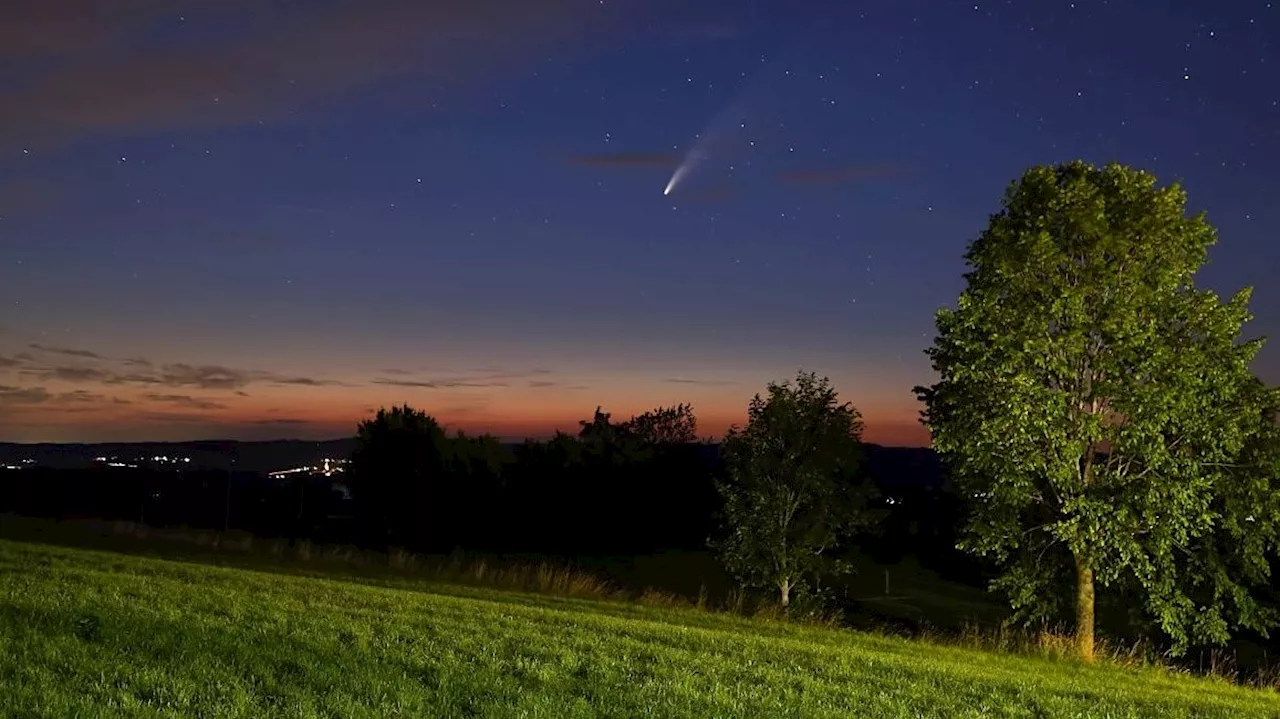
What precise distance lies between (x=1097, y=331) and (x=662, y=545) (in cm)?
6443

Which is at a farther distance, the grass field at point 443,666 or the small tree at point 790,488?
the small tree at point 790,488

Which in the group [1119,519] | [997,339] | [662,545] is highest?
[997,339]

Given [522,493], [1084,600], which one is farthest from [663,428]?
[1084,600]

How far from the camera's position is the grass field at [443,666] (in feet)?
31.4

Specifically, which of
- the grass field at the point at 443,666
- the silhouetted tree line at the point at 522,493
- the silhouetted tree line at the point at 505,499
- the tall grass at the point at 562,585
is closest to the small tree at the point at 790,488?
the tall grass at the point at 562,585

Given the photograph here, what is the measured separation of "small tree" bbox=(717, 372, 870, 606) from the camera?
43.7 meters

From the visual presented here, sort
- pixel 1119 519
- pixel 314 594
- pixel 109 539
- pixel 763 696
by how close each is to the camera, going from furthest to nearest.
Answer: pixel 109 539 → pixel 1119 519 → pixel 314 594 → pixel 763 696

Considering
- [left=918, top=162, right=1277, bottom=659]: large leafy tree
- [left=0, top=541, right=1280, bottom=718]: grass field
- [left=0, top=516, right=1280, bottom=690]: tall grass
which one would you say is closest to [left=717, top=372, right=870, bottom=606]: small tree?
[left=0, top=516, right=1280, bottom=690]: tall grass

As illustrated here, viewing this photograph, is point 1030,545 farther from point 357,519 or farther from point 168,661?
point 357,519

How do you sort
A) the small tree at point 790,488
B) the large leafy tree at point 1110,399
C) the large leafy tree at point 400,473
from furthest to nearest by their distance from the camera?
the large leafy tree at point 400,473
the small tree at point 790,488
the large leafy tree at point 1110,399

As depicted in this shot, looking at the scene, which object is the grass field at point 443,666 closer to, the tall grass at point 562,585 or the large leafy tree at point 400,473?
the tall grass at point 562,585

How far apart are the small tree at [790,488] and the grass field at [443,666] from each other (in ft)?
79.1

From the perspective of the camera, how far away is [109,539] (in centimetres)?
3803

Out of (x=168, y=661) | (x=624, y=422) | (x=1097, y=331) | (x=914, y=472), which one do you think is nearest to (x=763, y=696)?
(x=168, y=661)
